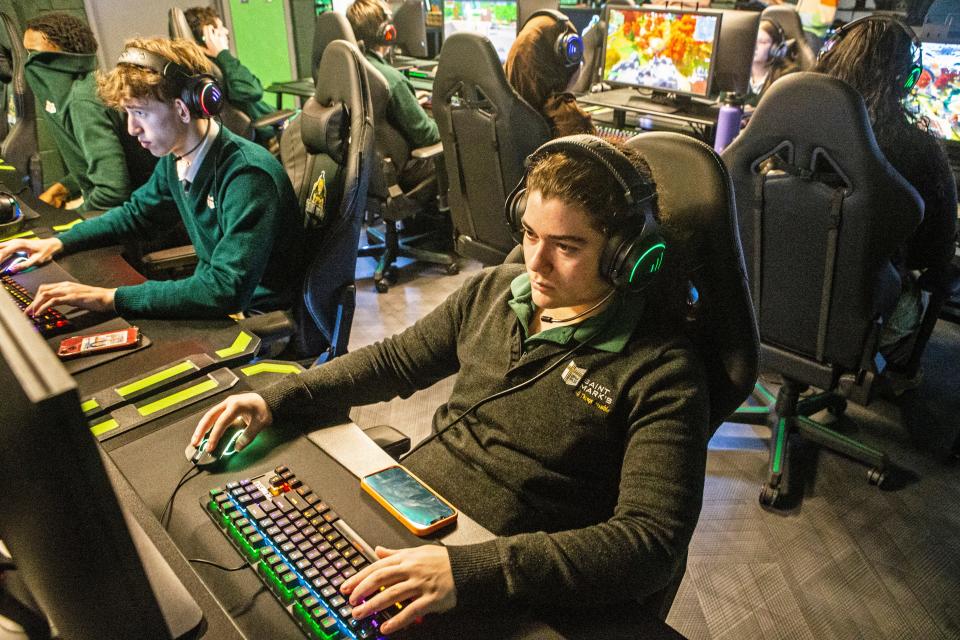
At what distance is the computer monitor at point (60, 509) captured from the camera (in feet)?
1.53

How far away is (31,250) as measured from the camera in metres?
1.69

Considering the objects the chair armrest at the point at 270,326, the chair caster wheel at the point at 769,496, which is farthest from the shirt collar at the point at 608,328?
the chair caster wheel at the point at 769,496

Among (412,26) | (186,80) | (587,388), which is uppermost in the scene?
(412,26)

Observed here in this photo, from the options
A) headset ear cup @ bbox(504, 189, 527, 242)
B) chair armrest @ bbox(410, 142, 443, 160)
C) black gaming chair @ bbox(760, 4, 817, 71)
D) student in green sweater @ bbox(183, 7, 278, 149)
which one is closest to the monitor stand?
black gaming chair @ bbox(760, 4, 817, 71)

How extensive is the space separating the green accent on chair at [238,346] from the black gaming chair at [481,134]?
1133 mm

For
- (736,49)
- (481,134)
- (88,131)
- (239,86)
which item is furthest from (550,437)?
(239,86)

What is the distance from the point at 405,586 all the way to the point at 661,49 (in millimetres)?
2830

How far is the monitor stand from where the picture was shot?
117 inches

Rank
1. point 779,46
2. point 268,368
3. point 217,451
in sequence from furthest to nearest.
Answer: point 779,46 → point 268,368 → point 217,451

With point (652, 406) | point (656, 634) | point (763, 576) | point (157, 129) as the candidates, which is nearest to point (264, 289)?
point (157, 129)

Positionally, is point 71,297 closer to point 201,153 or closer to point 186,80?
point 201,153

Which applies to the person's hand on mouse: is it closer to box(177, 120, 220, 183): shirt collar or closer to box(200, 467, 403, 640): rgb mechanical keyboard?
box(200, 467, 403, 640): rgb mechanical keyboard

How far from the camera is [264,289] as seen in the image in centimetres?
179

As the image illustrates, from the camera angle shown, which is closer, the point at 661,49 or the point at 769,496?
the point at 769,496
